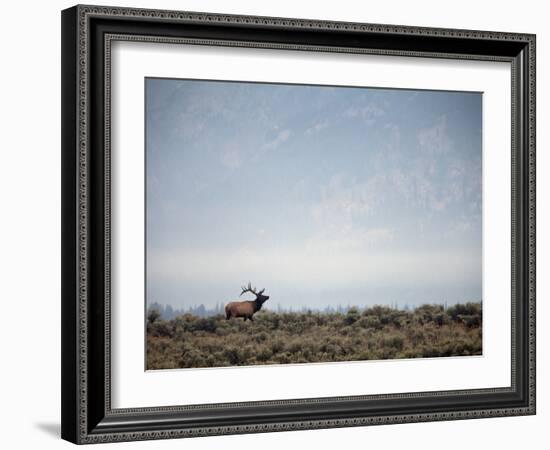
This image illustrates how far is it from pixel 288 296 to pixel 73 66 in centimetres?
166

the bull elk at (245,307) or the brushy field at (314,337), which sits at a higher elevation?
the bull elk at (245,307)

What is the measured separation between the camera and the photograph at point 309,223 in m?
5.73

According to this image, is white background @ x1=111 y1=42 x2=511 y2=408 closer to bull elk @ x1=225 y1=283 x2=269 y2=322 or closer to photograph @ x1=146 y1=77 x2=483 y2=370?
photograph @ x1=146 y1=77 x2=483 y2=370

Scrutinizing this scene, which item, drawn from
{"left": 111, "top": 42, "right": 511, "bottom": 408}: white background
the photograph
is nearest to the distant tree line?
the photograph

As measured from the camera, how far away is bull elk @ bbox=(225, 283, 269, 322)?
5.75 metres

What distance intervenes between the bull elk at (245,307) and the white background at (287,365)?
0.98ft

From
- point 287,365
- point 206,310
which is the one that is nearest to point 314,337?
point 287,365

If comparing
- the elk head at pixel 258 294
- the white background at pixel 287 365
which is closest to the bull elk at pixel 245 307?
the elk head at pixel 258 294

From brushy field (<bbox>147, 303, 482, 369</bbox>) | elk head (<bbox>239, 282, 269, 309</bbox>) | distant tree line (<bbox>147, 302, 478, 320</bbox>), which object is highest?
elk head (<bbox>239, 282, 269, 309</bbox>)

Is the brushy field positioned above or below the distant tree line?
below

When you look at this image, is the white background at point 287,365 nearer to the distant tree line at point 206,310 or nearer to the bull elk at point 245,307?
the distant tree line at point 206,310

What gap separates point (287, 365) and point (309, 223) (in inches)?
30.6

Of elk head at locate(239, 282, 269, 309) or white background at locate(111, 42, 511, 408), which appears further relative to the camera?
elk head at locate(239, 282, 269, 309)

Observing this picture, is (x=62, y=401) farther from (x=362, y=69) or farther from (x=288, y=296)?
(x=362, y=69)
